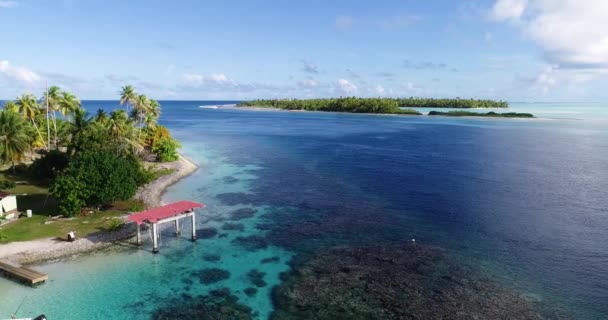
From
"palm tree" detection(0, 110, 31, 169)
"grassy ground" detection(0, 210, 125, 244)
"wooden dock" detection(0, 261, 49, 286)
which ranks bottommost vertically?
"wooden dock" detection(0, 261, 49, 286)

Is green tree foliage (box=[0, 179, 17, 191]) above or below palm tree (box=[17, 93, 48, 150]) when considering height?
below

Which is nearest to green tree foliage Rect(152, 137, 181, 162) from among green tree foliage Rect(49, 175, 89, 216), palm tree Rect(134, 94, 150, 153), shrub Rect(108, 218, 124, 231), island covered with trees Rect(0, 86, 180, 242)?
island covered with trees Rect(0, 86, 180, 242)

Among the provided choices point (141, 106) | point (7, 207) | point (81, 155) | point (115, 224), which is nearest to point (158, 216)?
point (115, 224)

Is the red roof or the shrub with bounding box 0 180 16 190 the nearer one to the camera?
the red roof

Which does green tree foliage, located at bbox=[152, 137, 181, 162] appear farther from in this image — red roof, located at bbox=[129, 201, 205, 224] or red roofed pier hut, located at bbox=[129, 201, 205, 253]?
red roof, located at bbox=[129, 201, 205, 224]

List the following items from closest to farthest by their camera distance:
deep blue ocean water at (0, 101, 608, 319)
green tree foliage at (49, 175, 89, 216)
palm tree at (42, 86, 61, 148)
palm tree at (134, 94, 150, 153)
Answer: deep blue ocean water at (0, 101, 608, 319) < green tree foliage at (49, 175, 89, 216) < palm tree at (42, 86, 61, 148) < palm tree at (134, 94, 150, 153)

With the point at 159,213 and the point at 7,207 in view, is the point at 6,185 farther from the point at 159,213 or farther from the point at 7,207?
the point at 159,213

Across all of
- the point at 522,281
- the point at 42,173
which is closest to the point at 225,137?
the point at 42,173

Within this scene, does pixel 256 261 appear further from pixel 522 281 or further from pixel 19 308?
pixel 522 281
